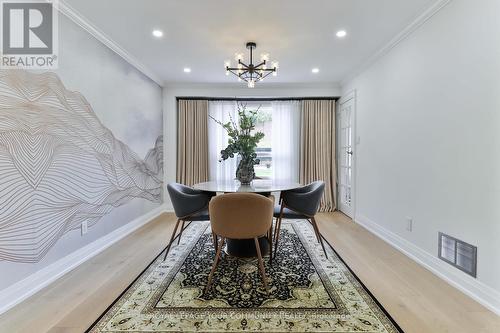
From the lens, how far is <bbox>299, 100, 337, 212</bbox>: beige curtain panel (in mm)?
5141

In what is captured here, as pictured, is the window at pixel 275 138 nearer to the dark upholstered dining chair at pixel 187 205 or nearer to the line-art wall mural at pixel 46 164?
the line-art wall mural at pixel 46 164

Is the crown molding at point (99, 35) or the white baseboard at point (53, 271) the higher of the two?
the crown molding at point (99, 35)

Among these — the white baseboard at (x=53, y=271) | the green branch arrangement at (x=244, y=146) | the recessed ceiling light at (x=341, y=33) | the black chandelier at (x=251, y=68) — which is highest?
the recessed ceiling light at (x=341, y=33)

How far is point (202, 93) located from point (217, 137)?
911 millimetres

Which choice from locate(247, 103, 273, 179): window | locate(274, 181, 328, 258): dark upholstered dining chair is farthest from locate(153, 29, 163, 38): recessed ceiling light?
locate(247, 103, 273, 179): window

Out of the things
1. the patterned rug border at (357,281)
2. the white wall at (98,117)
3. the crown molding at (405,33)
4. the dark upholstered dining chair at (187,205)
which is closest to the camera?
the patterned rug border at (357,281)

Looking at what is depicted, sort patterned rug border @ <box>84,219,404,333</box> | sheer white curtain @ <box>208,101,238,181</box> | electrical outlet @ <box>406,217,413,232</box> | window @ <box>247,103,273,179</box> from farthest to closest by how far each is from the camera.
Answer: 1. window @ <box>247,103,273,179</box>
2. sheer white curtain @ <box>208,101,238,181</box>
3. electrical outlet @ <box>406,217,413,232</box>
4. patterned rug border @ <box>84,219,404,333</box>

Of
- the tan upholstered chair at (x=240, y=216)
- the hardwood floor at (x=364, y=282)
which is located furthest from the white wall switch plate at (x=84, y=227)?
the tan upholstered chair at (x=240, y=216)

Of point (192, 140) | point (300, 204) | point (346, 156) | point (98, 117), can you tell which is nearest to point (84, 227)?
point (98, 117)

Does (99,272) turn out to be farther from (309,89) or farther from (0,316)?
(309,89)

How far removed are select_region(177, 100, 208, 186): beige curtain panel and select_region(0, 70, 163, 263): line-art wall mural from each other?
1.88 metres

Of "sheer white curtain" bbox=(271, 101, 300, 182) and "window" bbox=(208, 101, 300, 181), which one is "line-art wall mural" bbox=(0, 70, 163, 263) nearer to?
"window" bbox=(208, 101, 300, 181)

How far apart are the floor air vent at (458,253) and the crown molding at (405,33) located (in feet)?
6.84

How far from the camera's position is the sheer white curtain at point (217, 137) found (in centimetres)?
516
